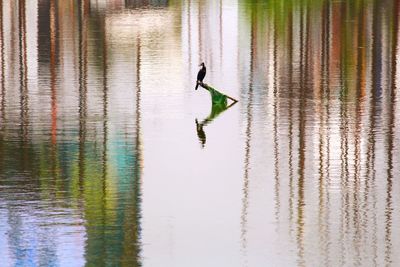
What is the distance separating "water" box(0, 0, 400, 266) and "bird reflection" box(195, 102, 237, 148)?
0.26 feet

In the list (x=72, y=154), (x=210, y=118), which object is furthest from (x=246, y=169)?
(x=210, y=118)

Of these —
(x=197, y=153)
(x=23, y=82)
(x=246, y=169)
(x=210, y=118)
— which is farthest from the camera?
(x=23, y=82)

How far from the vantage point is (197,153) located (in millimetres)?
34500

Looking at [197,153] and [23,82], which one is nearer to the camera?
[197,153]

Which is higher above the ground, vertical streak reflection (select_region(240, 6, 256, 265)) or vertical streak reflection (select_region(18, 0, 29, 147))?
vertical streak reflection (select_region(18, 0, 29, 147))

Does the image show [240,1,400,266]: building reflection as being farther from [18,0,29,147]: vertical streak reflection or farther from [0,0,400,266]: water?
[18,0,29,147]: vertical streak reflection

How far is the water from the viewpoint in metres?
24.9

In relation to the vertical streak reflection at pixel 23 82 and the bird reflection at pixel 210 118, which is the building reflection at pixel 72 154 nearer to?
the vertical streak reflection at pixel 23 82

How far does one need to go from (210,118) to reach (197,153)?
5738 mm

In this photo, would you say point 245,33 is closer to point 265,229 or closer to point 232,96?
point 232,96

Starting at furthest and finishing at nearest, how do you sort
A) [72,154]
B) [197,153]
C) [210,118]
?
[210,118], [197,153], [72,154]

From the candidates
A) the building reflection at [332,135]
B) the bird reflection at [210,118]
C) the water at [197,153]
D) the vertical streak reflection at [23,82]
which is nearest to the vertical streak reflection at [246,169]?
the water at [197,153]

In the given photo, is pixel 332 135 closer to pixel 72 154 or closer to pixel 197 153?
pixel 197 153

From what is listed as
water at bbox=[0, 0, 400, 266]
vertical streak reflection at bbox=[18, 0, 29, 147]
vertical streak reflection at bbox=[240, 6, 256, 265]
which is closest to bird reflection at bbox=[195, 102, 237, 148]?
water at bbox=[0, 0, 400, 266]
